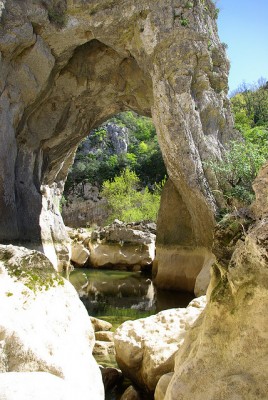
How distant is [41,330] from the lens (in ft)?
9.98

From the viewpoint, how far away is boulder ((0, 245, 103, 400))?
2730 millimetres

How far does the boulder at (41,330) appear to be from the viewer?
8.96ft

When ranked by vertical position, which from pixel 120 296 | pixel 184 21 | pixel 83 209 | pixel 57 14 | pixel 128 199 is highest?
pixel 57 14

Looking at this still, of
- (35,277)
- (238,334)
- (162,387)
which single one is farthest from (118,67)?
(238,334)

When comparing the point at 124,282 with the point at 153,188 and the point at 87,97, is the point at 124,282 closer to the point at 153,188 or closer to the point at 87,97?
the point at 87,97

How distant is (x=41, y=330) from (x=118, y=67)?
1293cm

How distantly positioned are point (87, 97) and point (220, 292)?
44.4ft

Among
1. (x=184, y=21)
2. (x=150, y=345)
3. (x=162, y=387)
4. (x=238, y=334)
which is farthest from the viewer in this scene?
(x=184, y=21)

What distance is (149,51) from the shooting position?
11883 mm

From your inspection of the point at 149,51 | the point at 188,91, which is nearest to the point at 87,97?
the point at 149,51

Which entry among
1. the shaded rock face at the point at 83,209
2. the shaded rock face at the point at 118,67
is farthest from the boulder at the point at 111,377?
the shaded rock face at the point at 83,209

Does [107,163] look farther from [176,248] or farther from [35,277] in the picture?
[35,277]

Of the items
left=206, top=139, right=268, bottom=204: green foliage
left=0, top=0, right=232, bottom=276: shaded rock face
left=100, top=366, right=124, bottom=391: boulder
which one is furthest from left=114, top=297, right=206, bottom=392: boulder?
left=0, top=0, right=232, bottom=276: shaded rock face

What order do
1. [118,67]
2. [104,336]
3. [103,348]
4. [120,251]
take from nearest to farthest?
[103,348]
[104,336]
[118,67]
[120,251]
